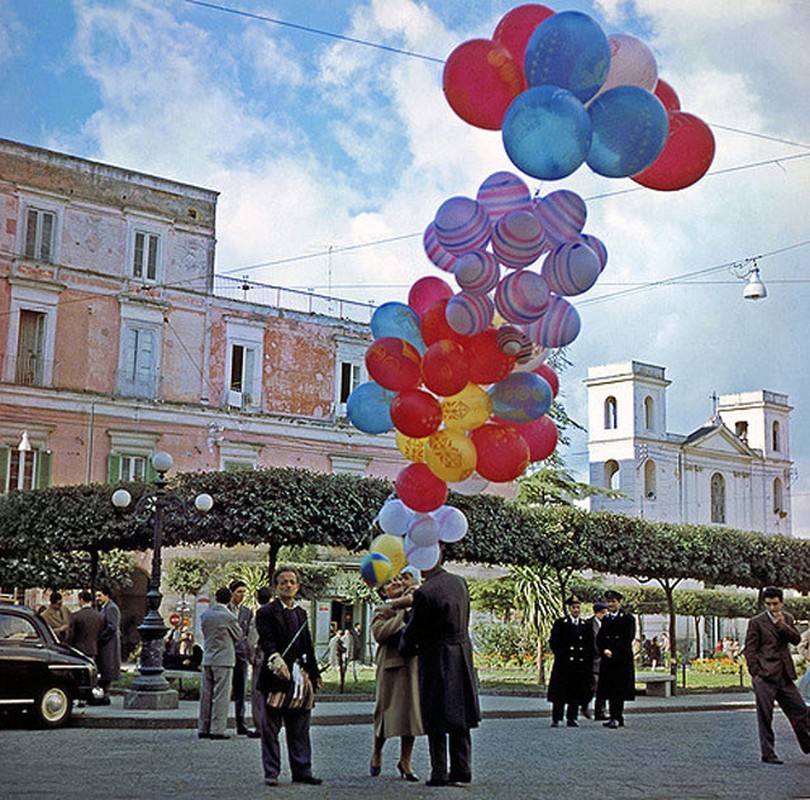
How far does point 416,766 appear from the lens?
1120 centimetres

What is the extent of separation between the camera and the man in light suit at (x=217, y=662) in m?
13.6

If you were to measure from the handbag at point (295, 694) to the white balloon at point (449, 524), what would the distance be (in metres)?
1.93

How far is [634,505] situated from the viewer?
205 feet

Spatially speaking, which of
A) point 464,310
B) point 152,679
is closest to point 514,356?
point 464,310

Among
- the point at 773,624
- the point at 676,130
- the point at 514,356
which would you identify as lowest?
the point at 773,624

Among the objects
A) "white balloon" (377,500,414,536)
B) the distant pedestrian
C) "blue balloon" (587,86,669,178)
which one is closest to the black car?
the distant pedestrian

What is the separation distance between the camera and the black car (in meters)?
15.0

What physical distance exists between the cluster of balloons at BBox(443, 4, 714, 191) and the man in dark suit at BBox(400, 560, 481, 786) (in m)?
3.54

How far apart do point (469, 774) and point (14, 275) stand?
2658 cm

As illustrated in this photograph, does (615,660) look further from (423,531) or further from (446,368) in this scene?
(446,368)

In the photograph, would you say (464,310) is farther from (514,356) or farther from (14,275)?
(14,275)

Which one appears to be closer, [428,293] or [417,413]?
[417,413]

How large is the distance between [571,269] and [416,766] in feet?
15.8

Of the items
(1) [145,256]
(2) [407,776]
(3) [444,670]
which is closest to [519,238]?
(3) [444,670]
